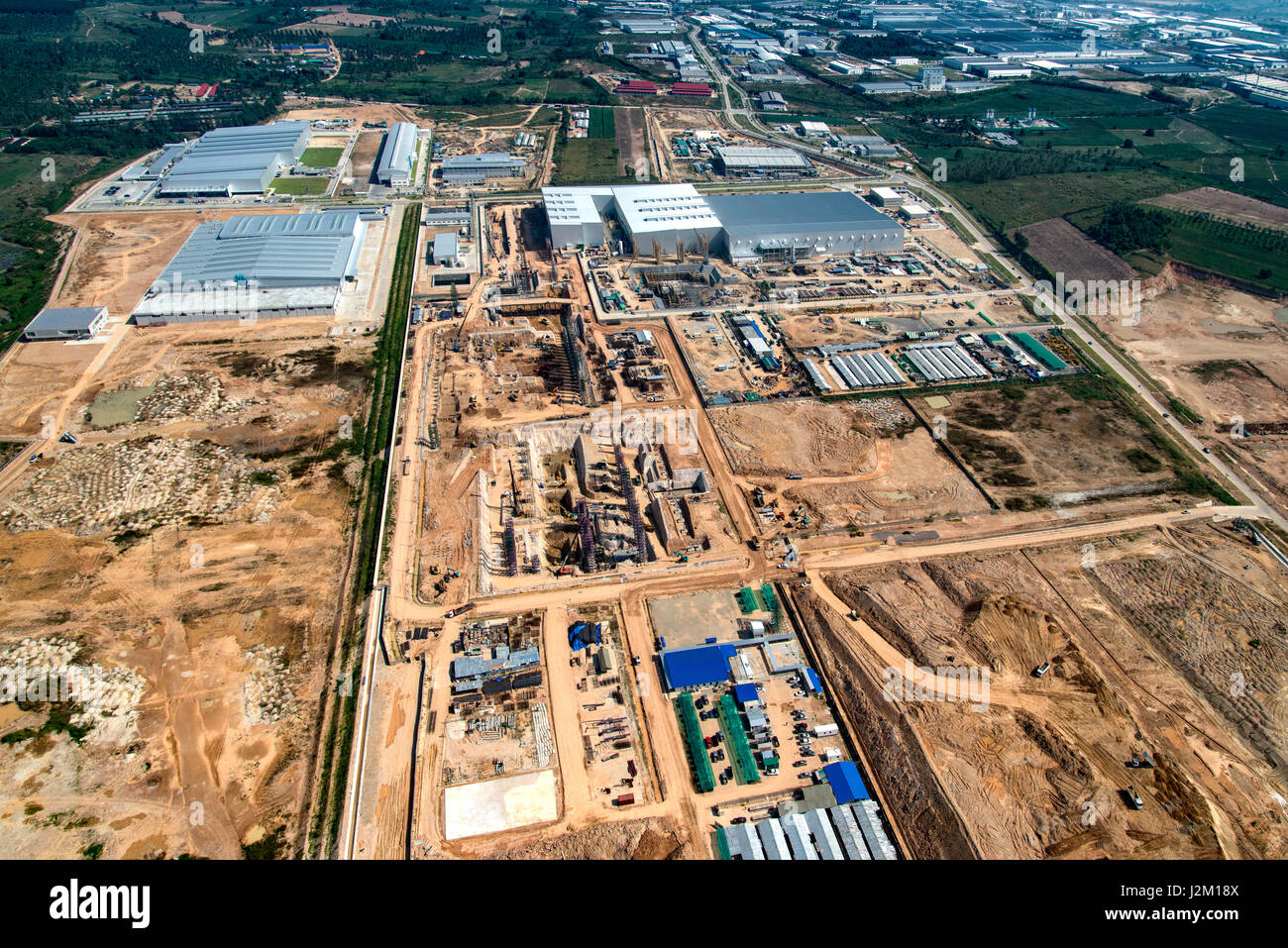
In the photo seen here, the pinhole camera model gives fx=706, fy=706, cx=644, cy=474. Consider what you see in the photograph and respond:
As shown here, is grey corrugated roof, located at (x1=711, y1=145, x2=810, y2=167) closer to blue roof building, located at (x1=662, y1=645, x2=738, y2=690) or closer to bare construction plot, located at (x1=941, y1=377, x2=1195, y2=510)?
bare construction plot, located at (x1=941, y1=377, x2=1195, y2=510)

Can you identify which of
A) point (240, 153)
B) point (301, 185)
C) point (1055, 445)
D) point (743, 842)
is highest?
point (240, 153)

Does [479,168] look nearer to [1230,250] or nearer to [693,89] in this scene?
[693,89]

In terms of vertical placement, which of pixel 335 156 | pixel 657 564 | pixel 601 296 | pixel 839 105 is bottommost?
pixel 657 564

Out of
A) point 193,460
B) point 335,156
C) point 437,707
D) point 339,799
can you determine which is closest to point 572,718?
point 437,707

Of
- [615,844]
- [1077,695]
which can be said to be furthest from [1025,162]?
[615,844]

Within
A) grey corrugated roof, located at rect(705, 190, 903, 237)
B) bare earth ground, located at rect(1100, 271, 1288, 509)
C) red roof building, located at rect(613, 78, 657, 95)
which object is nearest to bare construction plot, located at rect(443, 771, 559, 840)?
bare earth ground, located at rect(1100, 271, 1288, 509)

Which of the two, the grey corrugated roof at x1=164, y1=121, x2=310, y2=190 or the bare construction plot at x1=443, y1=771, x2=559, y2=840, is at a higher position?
the grey corrugated roof at x1=164, y1=121, x2=310, y2=190
